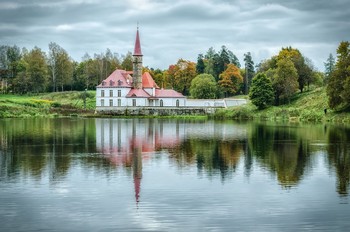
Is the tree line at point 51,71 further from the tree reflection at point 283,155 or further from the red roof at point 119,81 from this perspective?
the tree reflection at point 283,155

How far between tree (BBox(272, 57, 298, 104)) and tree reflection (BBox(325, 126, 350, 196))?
4429 cm

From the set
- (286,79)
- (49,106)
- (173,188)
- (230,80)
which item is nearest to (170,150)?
(173,188)

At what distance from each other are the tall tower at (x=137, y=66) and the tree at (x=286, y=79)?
26.3 meters

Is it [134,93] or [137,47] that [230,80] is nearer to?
[137,47]

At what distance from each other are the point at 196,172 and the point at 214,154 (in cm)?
737

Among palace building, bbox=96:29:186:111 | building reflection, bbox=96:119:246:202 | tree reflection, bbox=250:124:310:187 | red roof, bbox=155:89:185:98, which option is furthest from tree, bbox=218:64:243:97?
tree reflection, bbox=250:124:310:187

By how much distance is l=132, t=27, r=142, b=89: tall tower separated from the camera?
98125 millimetres

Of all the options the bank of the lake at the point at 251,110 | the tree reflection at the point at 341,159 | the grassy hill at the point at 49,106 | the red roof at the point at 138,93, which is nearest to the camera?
the tree reflection at the point at 341,159

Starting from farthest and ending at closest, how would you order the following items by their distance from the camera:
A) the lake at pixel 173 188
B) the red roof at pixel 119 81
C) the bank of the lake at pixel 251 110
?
the red roof at pixel 119 81, the bank of the lake at pixel 251 110, the lake at pixel 173 188

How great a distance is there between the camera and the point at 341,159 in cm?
2975

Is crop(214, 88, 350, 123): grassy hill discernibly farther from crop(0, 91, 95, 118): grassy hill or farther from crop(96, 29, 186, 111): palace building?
crop(0, 91, 95, 118): grassy hill

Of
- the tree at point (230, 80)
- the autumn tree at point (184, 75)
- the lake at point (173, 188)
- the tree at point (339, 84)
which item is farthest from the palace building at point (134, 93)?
the lake at point (173, 188)

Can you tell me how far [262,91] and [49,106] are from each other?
40.5 m

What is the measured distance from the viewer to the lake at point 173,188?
51.5 ft
